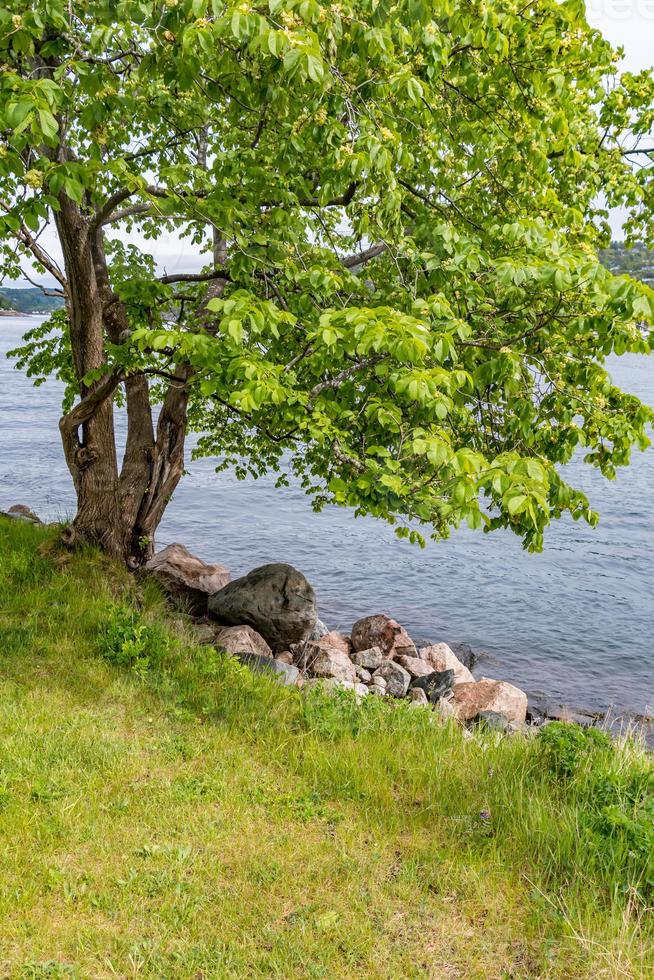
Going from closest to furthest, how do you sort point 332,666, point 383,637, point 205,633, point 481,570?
point 205,633
point 332,666
point 383,637
point 481,570

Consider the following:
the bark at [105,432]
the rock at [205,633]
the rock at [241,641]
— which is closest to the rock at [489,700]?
the rock at [241,641]

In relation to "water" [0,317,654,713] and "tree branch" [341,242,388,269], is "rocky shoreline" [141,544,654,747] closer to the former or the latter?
"water" [0,317,654,713]

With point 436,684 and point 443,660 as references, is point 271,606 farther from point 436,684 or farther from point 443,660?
point 443,660

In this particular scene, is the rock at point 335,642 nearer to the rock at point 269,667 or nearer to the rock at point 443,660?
the rock at point 443,660

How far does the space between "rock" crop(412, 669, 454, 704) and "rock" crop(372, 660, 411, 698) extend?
24 cm

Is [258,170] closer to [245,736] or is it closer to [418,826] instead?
[245,736]

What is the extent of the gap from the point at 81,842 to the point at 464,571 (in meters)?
14.7

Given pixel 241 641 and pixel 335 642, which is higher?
pixel 241 641

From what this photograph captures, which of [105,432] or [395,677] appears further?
[395,677]

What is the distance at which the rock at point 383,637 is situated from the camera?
1385cm

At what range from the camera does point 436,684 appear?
12.0 meters

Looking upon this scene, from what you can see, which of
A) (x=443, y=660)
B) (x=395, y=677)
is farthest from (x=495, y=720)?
(x=443, y=660)

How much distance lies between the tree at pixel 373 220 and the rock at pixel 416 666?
208 inches

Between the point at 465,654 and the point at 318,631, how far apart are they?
2990 mm
